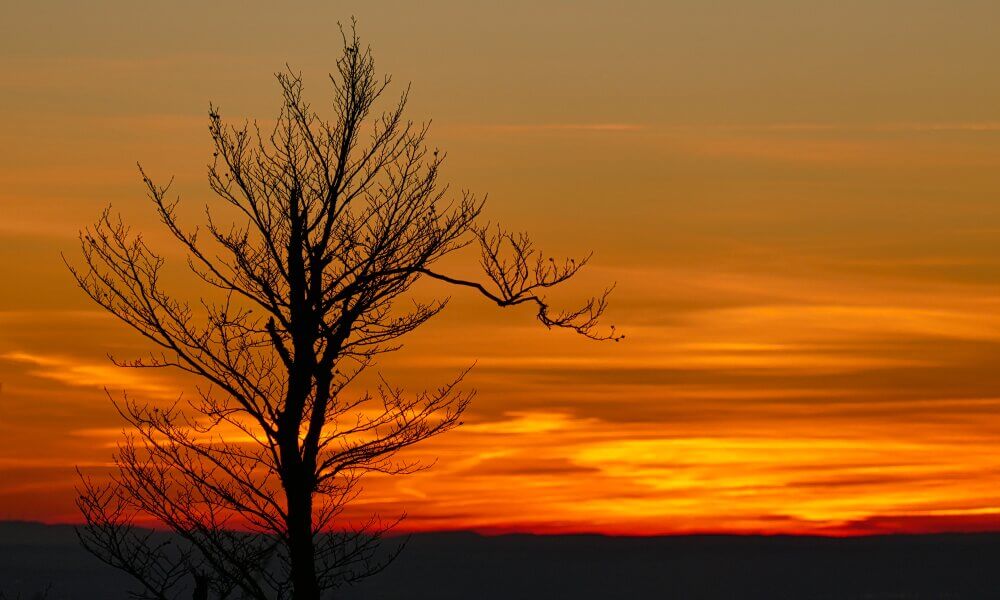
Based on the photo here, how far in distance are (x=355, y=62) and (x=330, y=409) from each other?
434cm

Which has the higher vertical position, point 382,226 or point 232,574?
point 382,226

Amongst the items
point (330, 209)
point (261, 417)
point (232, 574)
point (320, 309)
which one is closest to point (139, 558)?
point (232, 574)

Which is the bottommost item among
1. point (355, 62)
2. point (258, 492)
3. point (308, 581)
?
point (308, 581)

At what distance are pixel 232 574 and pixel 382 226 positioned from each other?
4.66m

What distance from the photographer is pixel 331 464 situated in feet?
56.9

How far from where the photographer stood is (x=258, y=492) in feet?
57.0

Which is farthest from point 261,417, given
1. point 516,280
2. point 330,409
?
point 516,280

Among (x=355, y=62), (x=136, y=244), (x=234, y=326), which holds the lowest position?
(x=234, y=326)

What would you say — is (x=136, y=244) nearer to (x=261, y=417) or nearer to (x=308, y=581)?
(x=261, y=417)

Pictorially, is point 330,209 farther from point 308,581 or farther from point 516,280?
point 308,581

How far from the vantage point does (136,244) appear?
57.7ft

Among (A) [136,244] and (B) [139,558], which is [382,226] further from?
(B) [139,558]

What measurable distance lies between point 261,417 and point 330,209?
2.70 metres

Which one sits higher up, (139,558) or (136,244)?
(136,244)
